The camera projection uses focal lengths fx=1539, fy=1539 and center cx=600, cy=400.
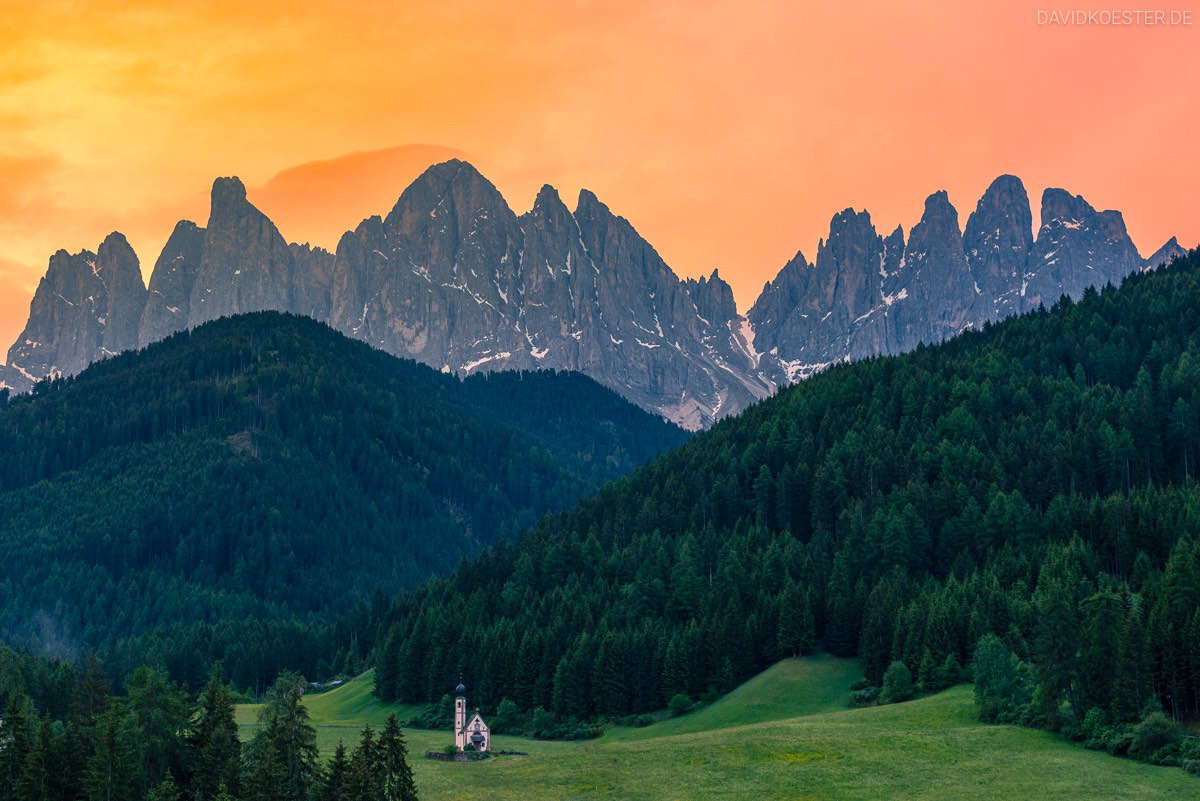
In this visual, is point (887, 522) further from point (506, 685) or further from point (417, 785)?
point (417, 785)

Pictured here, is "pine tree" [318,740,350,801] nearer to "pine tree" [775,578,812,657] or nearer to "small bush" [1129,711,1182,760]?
"small bush" [1129,711,1182,760]

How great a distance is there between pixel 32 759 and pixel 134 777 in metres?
7.18

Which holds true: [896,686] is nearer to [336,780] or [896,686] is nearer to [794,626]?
[794,626]

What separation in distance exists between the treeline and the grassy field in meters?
8.37

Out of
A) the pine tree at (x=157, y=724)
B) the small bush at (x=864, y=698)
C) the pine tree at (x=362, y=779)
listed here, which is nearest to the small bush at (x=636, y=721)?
the small bush at (x=864, y=698)

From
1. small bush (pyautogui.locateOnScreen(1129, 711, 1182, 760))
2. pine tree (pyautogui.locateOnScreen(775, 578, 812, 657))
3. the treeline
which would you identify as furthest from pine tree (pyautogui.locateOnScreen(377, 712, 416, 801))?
pine tree (pyautogui.locateOnScreen(775, 578, 812, 657))

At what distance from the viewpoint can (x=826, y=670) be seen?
162 metres

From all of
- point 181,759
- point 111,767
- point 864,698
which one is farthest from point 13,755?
Answer: point 864,698

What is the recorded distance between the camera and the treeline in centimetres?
9969

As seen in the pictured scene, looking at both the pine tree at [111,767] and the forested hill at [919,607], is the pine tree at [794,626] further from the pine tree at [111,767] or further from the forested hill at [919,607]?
the pine tree at [111,767]

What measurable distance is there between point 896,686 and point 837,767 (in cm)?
3443

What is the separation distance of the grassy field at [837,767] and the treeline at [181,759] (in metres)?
8.37

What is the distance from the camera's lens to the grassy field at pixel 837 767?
106m

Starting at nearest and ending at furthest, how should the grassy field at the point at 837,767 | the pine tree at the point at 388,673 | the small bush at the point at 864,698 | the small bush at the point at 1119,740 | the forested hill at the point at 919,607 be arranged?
the grassy field at the point at 837,767 → the small bush at the point at 1119,740 → the forested hill at the point at 919,607 → the small bush at the point at 864,698 → the pine tree at the point at 388,673
